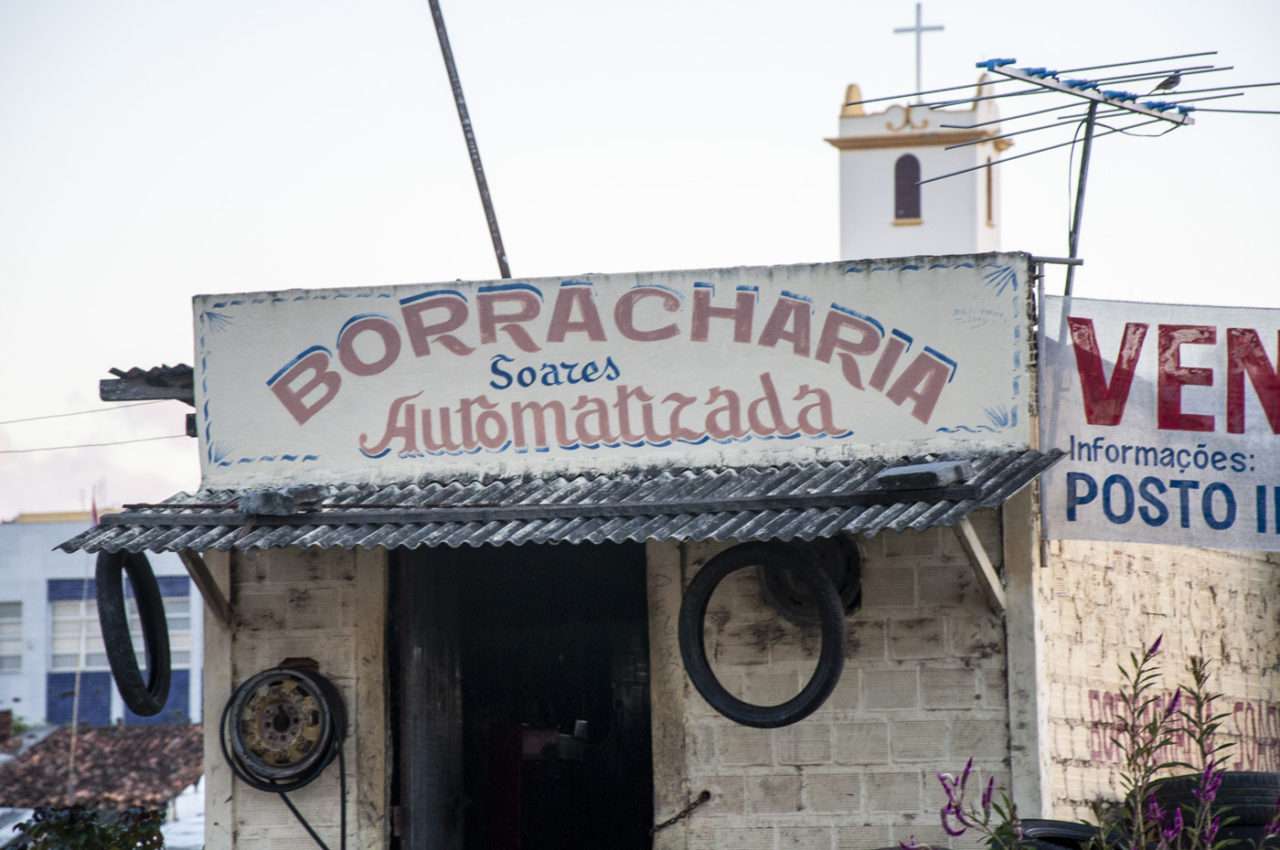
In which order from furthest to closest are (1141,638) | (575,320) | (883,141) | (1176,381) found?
(883,141)
(1141,638)
(575,320)
(1176,381)

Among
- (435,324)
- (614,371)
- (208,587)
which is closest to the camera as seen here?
(208,587)

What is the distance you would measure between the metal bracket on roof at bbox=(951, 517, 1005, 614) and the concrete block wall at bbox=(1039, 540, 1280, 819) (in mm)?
422

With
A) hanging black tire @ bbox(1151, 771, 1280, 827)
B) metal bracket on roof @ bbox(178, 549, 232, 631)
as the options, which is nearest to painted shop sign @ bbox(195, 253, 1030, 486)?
metal bracket on roof @ bbox(178, 549, 232, 631)

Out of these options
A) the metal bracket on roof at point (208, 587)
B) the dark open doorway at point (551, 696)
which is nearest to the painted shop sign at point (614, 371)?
the metal bracket on roof at point (208, 587)

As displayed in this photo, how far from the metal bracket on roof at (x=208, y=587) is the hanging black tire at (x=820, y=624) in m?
2.96

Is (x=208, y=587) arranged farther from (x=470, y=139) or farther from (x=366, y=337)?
(x=470, y=139)

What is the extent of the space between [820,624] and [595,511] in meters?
1.52

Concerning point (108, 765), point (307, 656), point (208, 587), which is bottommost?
point (108, 765)

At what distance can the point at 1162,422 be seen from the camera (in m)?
9.92

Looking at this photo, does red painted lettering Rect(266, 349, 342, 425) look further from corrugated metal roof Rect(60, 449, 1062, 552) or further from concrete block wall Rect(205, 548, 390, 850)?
concrete block wall Rect(205, 548, 390, 850)

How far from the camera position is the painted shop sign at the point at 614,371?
31.8 ft

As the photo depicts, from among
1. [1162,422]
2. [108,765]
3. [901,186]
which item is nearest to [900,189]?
[901,186]

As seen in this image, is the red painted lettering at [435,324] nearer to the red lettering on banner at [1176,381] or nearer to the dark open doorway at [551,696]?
the dark open doorway at [551,696]

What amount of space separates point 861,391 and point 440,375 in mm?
2674
